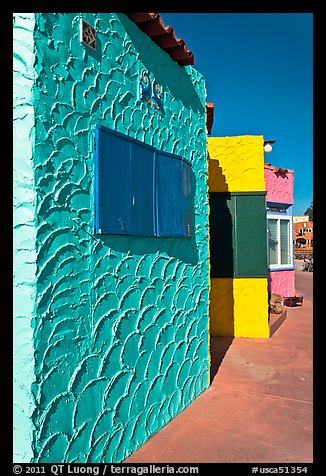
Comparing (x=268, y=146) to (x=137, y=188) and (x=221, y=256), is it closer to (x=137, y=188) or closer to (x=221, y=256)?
(x=221, y=256)

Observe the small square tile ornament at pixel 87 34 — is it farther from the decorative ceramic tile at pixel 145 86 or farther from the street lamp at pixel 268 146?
the street lamp at pixel 268 146

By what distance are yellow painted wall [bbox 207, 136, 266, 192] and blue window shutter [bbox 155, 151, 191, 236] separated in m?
3.60

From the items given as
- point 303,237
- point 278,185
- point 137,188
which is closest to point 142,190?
point 137,188

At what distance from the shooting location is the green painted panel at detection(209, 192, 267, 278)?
779cm

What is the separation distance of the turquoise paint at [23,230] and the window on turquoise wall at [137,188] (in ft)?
1.97

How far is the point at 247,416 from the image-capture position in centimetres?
421

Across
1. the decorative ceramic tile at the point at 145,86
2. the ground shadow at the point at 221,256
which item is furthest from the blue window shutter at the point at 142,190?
the ground shadow at the point at 221,256

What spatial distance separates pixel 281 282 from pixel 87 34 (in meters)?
10.4

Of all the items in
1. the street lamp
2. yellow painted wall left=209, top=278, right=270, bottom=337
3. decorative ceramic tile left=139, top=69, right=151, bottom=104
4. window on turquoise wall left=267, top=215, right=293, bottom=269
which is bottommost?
yellow painted wall left=209, top=278, right=270, bottom=337

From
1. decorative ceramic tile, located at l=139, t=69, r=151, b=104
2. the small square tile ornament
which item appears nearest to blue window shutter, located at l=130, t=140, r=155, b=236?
decorative ceramic tile, located at l=139, t=69, r=151, b=104

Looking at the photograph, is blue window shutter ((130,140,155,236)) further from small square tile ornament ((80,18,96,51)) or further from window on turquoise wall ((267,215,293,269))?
window on turquoise wall ((267,215,293,269))

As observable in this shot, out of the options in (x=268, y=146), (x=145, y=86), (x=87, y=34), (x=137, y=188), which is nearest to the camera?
(x=87, y=34)

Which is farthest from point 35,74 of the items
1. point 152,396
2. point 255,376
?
point 255,376
